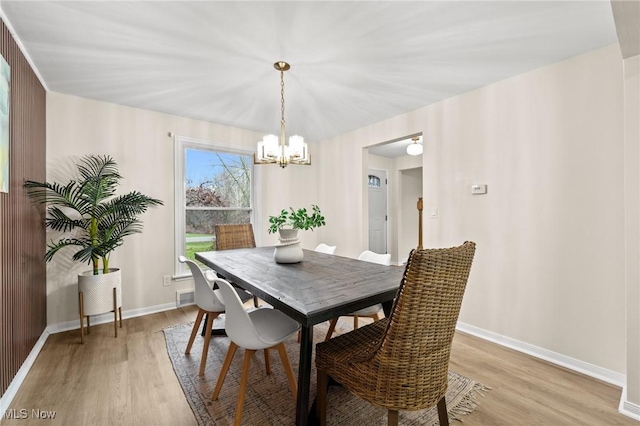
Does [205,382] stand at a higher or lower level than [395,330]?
lower

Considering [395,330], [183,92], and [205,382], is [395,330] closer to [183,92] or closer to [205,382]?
[205,382]

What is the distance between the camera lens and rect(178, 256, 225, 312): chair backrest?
1.94m

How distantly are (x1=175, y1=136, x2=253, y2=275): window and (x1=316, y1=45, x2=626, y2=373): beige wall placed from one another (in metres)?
2.57

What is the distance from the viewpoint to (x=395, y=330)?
1104 millimetres

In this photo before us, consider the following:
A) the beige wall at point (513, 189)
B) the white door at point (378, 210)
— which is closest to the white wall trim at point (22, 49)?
the beige wall at point (513, 189)

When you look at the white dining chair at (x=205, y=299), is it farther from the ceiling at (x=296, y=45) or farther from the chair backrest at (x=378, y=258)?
the ceiling at (x=296, y=45)

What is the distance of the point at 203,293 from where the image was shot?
2053mm

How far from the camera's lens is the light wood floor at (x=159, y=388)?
1591 mm

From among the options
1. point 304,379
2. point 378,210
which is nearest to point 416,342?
point 304,379

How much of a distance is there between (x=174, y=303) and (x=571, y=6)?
4.41 m

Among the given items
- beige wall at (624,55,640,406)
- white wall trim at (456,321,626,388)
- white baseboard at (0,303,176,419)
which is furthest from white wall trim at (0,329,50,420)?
beige wall at (624,55,640,406)

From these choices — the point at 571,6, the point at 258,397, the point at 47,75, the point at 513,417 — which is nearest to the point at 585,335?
the point at 513,417

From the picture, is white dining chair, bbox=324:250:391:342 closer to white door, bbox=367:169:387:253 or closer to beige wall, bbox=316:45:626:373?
beige wall, bbox=316:45:626:373

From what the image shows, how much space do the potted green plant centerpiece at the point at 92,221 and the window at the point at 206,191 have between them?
0.67 m
